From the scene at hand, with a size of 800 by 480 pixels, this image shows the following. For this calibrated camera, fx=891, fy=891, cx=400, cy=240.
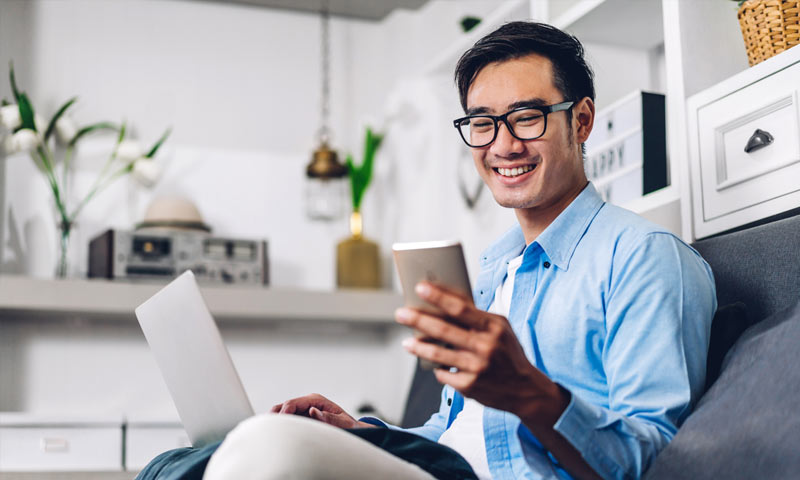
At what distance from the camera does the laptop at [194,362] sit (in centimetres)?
127

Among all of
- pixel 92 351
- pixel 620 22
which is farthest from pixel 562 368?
pixel 92 351

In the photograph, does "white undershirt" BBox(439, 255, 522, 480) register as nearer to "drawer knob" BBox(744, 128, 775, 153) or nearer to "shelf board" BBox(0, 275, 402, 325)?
"drawer knob" BBox(744, 128, 775, 153)

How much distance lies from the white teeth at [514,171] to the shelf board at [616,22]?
2.96 feet

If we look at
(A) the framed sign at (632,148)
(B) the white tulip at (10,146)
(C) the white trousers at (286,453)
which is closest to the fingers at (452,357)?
(C) the white trousers at (286,453)

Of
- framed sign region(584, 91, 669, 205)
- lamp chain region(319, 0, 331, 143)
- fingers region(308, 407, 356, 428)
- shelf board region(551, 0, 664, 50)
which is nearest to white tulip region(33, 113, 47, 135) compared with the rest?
lamp chain region(319, 0, 331, 143)

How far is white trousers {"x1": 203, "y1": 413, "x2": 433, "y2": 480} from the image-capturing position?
0.93 m

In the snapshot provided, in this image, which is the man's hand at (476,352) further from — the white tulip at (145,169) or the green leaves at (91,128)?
the green leaves at (91,128)

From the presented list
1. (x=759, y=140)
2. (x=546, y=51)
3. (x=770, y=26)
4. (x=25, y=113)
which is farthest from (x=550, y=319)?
(x=25, y=113)

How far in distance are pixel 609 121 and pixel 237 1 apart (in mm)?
2276

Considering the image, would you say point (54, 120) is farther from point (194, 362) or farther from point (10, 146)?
point (194, 362)

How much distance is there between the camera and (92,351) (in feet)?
11.6

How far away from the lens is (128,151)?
358cm

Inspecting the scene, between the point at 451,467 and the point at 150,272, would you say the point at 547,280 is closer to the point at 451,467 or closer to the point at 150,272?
the point at 451,467

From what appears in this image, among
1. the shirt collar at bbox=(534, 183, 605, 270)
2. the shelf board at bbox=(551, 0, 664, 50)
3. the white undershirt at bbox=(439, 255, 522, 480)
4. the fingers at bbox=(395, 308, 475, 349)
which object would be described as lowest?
the white undershirt at bbox=(439, 255, 522, 480)
